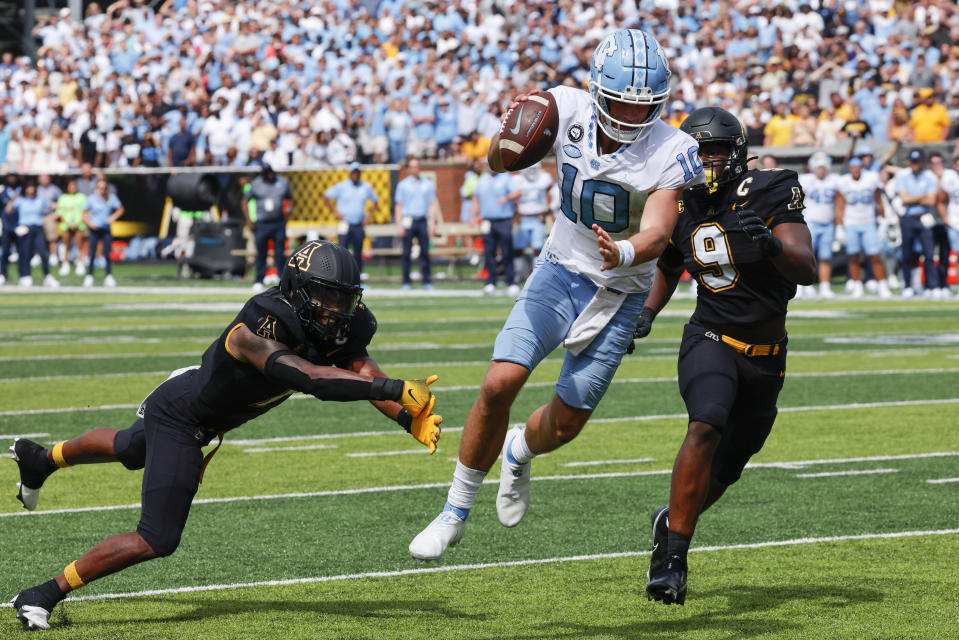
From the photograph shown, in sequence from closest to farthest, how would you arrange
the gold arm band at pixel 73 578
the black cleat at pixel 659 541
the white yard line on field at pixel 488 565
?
the black cleat at pixel 659 541 < the gold arm band at pixel 73 578 < the white yard line on field at pixel 488 565

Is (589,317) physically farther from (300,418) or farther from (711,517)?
(300,418)

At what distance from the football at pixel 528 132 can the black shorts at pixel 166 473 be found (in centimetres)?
146

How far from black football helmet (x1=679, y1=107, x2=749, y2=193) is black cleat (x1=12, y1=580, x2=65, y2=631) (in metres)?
2.68

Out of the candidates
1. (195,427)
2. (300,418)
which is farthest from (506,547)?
(300,418)

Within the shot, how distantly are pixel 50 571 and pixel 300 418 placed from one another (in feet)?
14.4

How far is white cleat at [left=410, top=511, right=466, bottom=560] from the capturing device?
525 centimetres

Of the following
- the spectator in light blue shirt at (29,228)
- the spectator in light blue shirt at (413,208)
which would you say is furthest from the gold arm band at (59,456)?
the spectator in light blue shirt at (29,228)

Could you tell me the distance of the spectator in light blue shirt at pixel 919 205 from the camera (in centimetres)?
1994

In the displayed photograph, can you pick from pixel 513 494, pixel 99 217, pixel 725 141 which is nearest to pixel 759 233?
pixel 725 141

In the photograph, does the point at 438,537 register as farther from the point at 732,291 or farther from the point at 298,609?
the point at 732,291

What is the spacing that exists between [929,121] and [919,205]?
→ 2188mm

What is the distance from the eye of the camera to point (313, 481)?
7.87m

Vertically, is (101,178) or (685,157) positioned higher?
(685,157)

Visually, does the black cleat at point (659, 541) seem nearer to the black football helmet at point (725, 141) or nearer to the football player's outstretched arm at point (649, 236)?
the football player's outstretched arm at point (649, 236)
